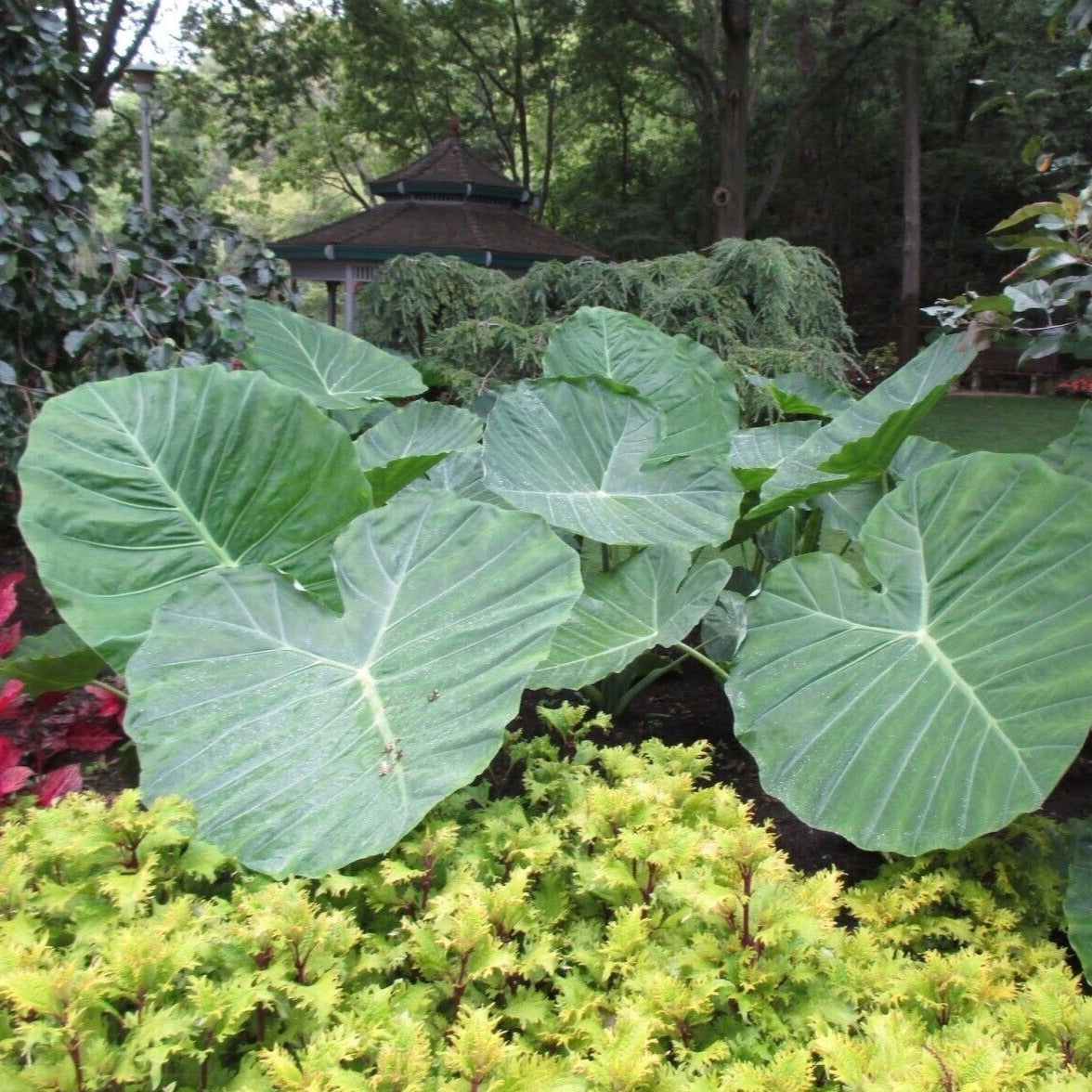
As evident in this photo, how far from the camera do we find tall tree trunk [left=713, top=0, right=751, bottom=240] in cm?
998

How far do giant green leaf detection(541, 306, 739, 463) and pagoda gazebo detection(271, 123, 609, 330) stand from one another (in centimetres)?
651

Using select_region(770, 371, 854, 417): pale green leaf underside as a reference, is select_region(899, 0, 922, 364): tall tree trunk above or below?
above

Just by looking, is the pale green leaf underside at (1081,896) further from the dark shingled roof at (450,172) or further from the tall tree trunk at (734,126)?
the dark shingled roof at (450,172)

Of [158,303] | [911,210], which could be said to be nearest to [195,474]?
[158,303]

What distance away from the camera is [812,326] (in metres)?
4.44

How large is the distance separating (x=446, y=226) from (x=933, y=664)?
28.7 ft

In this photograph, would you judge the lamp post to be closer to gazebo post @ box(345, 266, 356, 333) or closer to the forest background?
gazebo post @ box(345, 266, 356, 333)

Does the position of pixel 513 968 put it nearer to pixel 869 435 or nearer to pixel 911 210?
pixel 869 435

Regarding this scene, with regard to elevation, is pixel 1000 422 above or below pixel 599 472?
below

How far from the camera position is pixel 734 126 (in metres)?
10.2

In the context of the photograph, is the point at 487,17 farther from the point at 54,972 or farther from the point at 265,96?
the point at 54,972

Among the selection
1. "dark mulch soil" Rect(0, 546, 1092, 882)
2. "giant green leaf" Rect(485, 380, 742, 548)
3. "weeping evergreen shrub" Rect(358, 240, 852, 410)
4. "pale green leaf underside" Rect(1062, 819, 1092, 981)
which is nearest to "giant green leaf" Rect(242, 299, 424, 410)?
"giant green leaf" Rect(485, 380, 742, 548)

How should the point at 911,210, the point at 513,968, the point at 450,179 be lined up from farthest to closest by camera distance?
the point at 911,210 < the point at 450,179 < the point at 513,968

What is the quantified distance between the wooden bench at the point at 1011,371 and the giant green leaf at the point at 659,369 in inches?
371
